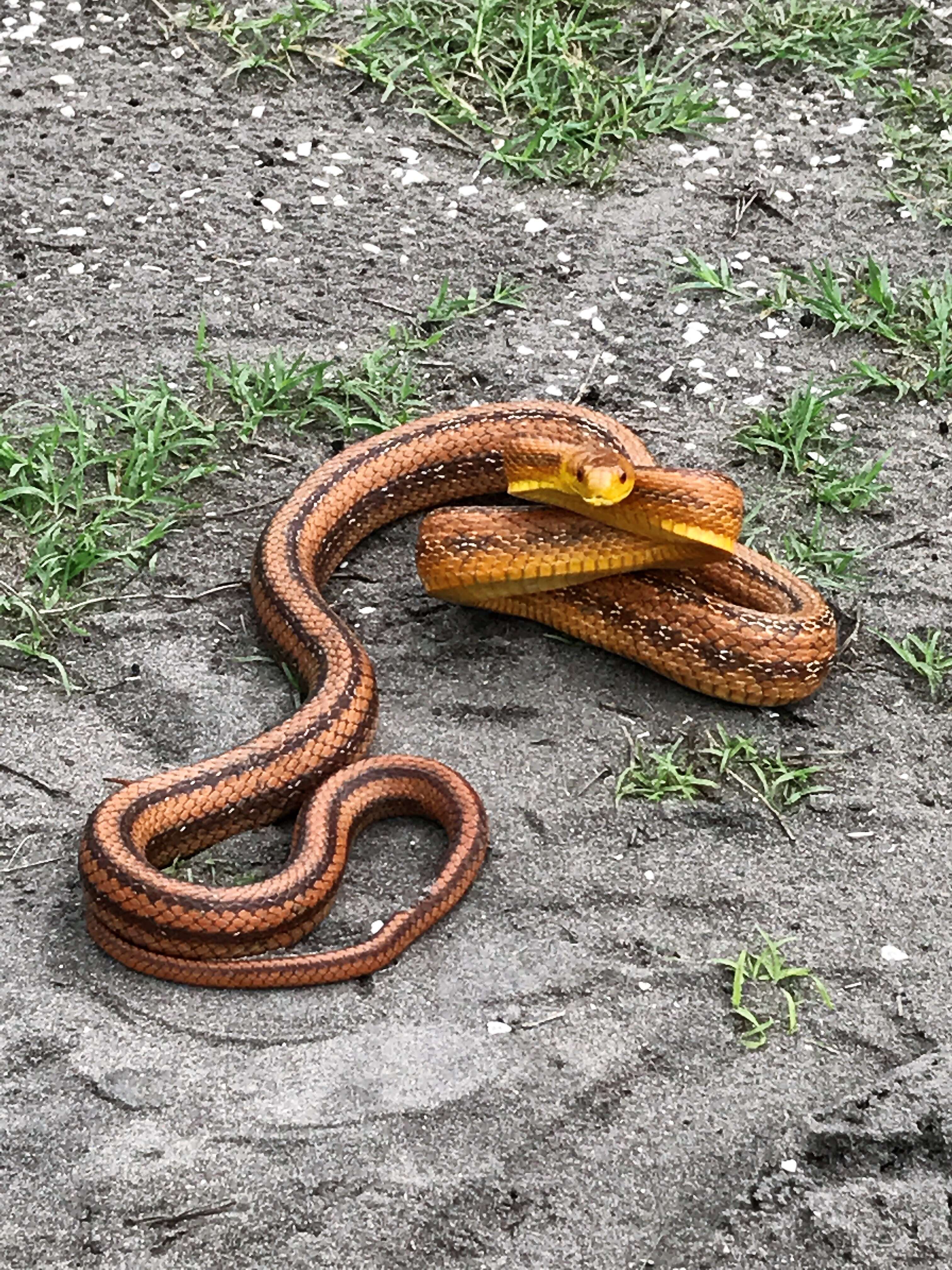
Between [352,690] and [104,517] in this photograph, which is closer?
[352,690]

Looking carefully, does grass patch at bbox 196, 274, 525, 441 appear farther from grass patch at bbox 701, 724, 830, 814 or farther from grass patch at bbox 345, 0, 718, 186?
grass patch at bbox 701, 724, 830, 814

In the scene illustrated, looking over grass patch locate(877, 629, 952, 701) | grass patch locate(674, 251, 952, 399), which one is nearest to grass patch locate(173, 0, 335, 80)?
grass patch locate(674, 251, 952, 399)

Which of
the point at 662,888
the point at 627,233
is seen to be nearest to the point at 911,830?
the point at 662,888

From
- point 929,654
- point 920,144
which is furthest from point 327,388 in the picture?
point 920,144

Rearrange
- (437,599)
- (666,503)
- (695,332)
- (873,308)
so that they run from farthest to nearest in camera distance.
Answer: (873,308) < (695,332) < (437,599) < (666,503)

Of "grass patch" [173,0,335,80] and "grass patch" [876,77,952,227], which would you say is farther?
"grass patch" [173,0,335,80]

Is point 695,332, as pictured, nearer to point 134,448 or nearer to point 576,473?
point 576,473

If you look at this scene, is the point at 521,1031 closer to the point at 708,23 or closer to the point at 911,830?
the point at 911,830
